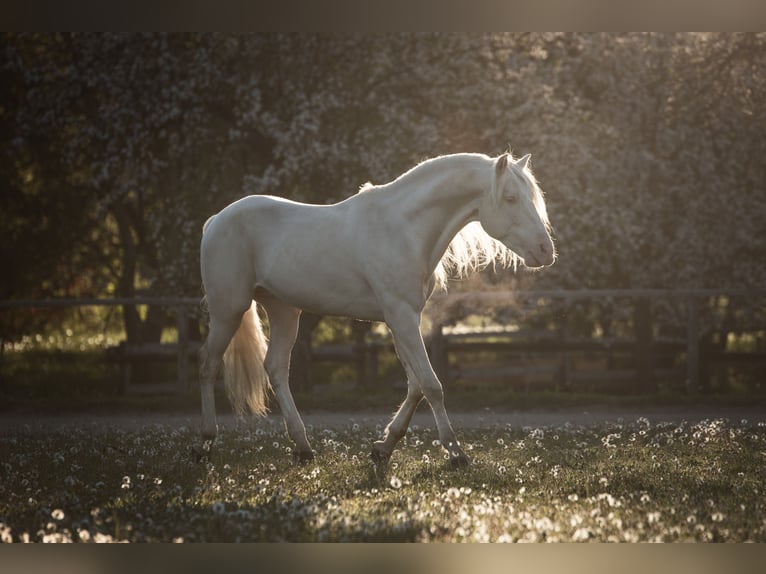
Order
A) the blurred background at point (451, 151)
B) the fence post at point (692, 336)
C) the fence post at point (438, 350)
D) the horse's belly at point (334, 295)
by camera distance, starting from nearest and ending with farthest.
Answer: the horse's belly at point (334, 295) < the blurred background at point (451, 151) < the fence post at point (438, 350) < the fence post at point (692, 336)

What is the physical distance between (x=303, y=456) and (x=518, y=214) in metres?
2.96

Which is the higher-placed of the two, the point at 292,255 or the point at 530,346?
the point at 292,255

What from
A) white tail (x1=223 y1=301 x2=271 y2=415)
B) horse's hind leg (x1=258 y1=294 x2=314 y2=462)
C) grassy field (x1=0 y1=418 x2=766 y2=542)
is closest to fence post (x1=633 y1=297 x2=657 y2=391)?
grassy field (x1=0 y1=418 x2=766 y2=542)

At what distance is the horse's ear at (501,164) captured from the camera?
8273mm

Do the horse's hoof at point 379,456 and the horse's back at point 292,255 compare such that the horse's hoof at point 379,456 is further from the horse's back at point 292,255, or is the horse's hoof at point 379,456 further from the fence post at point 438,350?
the fence post at point 438,350

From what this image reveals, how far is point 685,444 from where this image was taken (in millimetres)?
9820

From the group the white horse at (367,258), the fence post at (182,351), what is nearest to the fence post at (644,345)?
the fence post at (182,351)

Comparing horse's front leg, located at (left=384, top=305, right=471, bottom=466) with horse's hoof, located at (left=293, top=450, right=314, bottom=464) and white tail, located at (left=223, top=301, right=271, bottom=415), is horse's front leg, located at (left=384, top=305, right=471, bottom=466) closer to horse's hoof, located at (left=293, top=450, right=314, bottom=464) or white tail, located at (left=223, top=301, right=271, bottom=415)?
horse's hoof, located at (left=293, top=450, right=314, bottom=464)

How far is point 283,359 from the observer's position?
32.1 feet

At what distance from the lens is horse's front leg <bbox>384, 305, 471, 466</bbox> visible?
8.45 meters

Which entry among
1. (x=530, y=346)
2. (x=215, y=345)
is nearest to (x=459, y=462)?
(x=215, y=345)

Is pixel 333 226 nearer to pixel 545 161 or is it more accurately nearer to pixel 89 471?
pixel 89 471

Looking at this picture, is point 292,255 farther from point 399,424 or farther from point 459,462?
point 459,462
